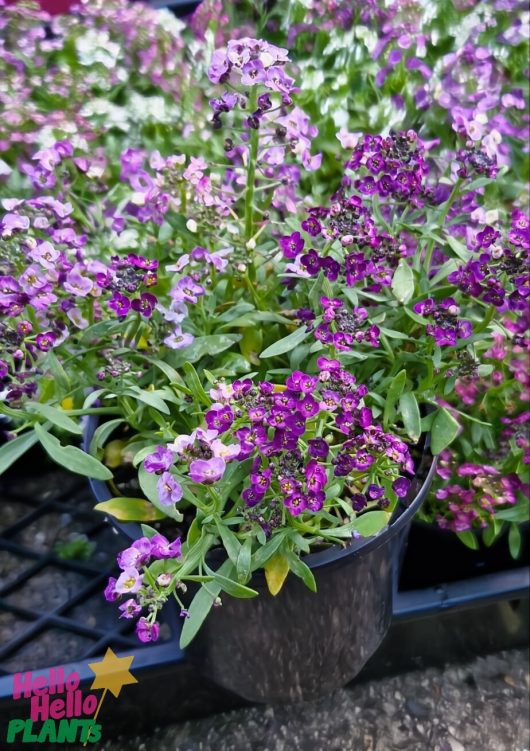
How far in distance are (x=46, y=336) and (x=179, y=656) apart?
1.99 feet

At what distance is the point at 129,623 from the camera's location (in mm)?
1412

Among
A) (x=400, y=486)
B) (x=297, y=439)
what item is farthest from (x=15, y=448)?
(x=400, y=486)

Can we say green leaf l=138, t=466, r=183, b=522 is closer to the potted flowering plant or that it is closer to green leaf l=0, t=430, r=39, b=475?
the potted flowering plant

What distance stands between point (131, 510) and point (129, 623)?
0.45m

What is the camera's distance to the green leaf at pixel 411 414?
104cm

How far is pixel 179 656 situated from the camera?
128 cm

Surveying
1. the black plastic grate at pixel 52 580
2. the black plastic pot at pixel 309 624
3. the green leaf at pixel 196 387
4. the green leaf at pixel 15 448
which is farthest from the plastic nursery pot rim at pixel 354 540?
the black plastic grate at pixel 52 580

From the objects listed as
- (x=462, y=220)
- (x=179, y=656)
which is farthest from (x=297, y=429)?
(x=179, y=656)

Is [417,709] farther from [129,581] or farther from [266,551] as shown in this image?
[129,581]

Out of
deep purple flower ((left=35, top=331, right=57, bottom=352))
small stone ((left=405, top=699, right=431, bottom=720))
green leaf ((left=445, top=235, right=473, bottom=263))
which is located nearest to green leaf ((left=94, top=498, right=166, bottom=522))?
deep purple flower ((left=35, top=331, right=57, bottom=352))

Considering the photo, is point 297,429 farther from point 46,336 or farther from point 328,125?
point 328,125

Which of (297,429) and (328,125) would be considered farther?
(328,125)

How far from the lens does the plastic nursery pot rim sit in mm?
1015

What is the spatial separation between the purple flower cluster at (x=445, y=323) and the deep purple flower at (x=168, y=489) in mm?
389
